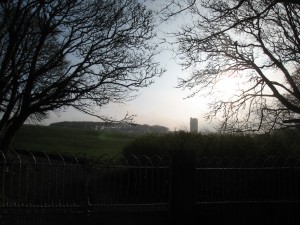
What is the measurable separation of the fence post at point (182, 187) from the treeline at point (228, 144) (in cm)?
596

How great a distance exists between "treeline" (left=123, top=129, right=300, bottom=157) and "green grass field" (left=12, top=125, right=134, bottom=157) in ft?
45.6

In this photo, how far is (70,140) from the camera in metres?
40.4

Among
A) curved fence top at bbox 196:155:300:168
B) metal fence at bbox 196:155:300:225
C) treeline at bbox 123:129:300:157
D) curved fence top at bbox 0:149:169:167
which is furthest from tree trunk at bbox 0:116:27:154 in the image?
metal fence at bbox 196:155:300:225

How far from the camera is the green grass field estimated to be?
3319 cm

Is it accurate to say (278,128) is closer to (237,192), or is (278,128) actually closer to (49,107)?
(237,192)

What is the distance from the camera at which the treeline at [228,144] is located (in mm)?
15237

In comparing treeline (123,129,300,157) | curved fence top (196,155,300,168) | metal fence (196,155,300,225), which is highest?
treeline (123,129,300,157)

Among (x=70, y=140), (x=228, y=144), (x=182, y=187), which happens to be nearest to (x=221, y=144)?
(x=228, y=144)

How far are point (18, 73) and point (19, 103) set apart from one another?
1338mm

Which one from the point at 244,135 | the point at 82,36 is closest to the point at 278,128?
the point at 244,135

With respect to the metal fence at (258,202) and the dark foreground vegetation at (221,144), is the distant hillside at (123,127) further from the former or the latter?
the metal fence at (258,202)

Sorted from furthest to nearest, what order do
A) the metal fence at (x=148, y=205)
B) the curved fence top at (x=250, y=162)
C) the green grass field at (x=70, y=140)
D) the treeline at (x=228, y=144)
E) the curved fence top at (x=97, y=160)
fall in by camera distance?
1. the green grass field at (x=70, y=140)
2. the treeline at (x=228, y=144)
3. the curved fence top at (x=250, y=162)
4. the curved fence top at (x=97, y=160)
5. the metal fence at (x=148, y=205)

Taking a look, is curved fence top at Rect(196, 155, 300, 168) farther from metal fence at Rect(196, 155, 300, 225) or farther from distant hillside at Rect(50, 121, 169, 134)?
distant hillside at Rect(50, 121, 169, 134)

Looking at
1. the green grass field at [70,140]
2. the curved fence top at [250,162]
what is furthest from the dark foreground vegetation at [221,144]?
the green grass field at [70,140]
